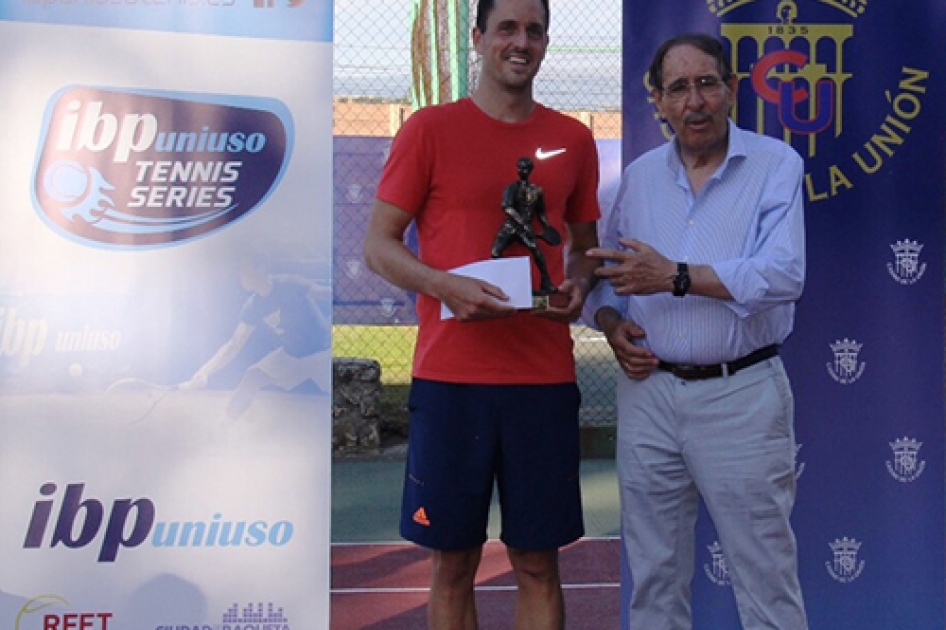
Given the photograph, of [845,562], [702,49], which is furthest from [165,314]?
[845,562]

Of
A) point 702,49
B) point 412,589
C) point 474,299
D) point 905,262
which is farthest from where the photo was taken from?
point 412,589

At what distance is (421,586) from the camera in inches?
206

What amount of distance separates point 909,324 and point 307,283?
192cm

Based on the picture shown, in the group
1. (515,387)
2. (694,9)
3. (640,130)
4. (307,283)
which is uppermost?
(694,9)

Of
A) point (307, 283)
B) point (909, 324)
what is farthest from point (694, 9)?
point (307, 283)

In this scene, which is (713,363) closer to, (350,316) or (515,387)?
(515,387)

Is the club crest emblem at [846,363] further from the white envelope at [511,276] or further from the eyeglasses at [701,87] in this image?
the white envelope at [511,276]

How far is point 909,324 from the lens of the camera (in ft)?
12.6

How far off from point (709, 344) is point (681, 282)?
0.20 m

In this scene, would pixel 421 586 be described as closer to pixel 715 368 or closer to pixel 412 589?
pixel 412 589

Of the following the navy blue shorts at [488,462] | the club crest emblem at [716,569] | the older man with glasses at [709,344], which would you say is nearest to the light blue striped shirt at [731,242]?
the older man with glasses at [709,344]

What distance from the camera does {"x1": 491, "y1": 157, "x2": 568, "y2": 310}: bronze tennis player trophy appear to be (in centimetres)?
301

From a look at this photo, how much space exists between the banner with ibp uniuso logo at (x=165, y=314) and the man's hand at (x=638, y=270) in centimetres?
73

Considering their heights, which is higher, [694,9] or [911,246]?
[694,9]
